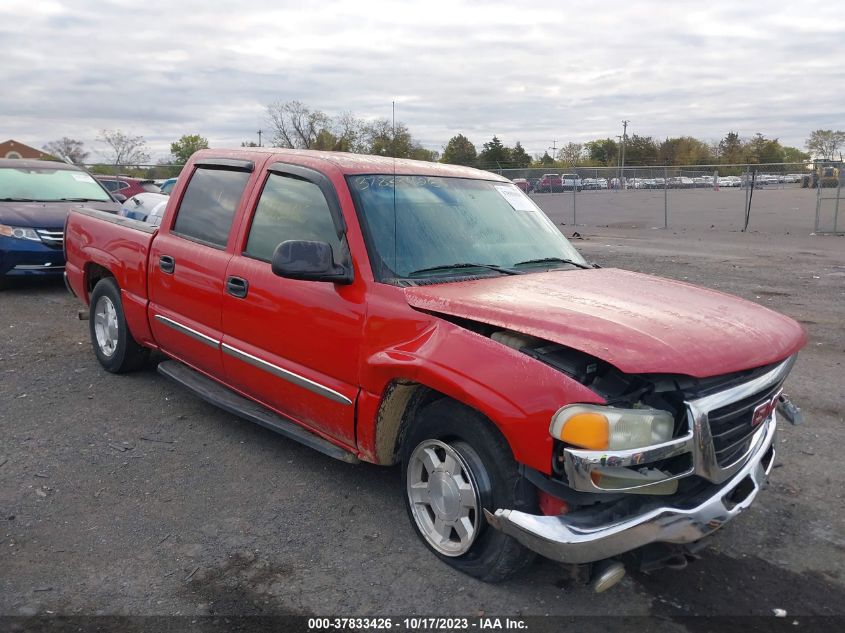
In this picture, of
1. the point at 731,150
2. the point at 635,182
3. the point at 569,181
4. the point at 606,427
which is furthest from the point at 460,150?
the point at 731,150

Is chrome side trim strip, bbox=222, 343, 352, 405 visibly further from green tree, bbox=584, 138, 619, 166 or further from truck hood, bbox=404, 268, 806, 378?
green tree, bbox=584, 138, 619, 166

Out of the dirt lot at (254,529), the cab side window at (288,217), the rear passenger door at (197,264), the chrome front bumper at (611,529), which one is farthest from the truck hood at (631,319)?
the rear passenger door at (197,264)

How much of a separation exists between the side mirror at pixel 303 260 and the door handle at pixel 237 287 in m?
0.81

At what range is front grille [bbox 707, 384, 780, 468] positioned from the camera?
2.85 meters

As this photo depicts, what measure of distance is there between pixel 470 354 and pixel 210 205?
2636 millimetres

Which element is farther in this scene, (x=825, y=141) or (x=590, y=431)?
(x=825, y=141)

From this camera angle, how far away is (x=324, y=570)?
11.0 feet

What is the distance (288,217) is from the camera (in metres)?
4.23

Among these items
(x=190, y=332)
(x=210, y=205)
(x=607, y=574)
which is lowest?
(x=607, y=574)

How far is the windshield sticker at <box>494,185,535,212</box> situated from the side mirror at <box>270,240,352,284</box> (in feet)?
4.77

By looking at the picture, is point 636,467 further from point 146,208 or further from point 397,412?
point 146,208

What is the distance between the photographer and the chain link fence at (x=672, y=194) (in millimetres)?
25109

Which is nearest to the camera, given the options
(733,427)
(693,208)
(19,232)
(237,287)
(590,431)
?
(590,431)

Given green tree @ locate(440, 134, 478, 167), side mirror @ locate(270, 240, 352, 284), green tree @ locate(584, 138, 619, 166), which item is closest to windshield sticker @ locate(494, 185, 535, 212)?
side mirror @ locate(270, 240, 352, 284)
